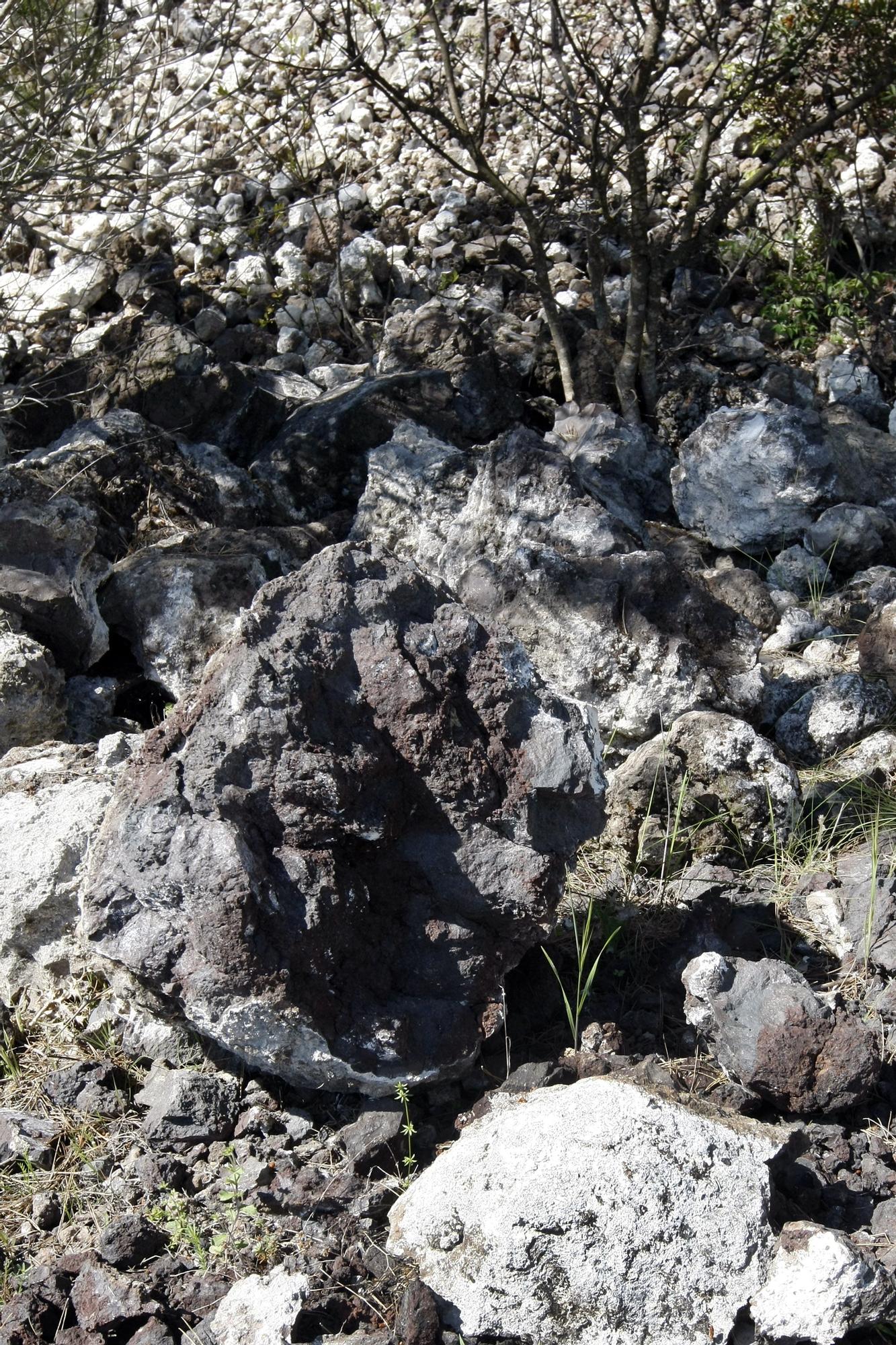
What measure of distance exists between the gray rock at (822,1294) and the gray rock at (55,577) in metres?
2.85

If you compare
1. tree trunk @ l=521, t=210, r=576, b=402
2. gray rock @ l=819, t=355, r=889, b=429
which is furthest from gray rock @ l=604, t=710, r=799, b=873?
gray rock @ l=819, t=355, r=889, b=429

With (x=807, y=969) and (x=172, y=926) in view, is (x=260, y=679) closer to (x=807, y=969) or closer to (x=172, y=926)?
(x=172, y=926)

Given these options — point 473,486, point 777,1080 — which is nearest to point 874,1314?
point 777,1080

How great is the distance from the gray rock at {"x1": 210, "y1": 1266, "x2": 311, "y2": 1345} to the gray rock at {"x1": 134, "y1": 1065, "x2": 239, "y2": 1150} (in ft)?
1.24

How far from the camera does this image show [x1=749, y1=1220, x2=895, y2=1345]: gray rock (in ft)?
6.32

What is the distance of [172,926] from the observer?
236 cm

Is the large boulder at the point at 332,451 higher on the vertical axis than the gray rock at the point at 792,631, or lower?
higher

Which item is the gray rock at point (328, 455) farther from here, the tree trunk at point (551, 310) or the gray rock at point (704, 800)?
the gray rock at point (704, 800)

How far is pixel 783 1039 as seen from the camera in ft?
7.89

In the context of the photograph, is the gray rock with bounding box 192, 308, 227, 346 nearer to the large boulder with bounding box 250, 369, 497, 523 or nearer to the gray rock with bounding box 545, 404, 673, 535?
the large boulder with bounding box 250, 369, 497, 523

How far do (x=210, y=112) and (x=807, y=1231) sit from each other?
8298 millimetres

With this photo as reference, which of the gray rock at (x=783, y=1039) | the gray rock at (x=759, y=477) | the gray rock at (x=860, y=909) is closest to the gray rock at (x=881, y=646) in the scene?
the gray rock at (x=860, y=909)

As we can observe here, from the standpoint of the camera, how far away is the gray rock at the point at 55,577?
12.7ft

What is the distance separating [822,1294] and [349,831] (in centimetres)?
116
